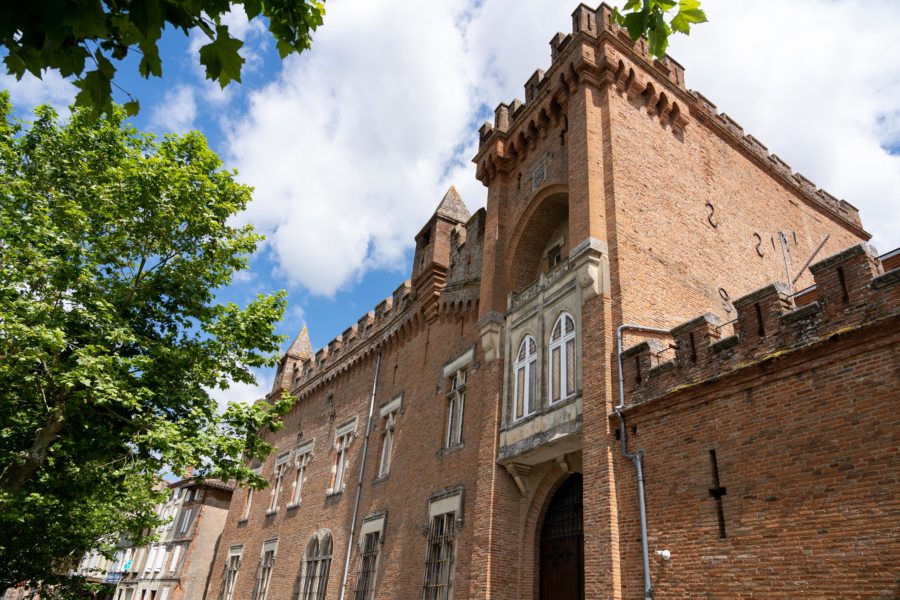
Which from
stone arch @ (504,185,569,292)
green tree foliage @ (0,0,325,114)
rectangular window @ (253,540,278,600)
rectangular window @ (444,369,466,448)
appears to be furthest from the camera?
rectangular window @ (253,540,278,600)

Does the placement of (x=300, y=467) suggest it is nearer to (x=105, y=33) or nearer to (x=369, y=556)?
(x=369, y=556)

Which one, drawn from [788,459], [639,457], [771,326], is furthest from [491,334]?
[788,459]

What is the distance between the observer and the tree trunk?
11.9 m

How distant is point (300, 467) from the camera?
2781 cm

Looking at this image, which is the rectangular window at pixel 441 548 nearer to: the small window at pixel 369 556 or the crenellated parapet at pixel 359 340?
the small window at pixel 369 556

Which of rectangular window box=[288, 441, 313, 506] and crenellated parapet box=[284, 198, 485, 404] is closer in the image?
crenellated parapet box=[284, 198, 485, 404]

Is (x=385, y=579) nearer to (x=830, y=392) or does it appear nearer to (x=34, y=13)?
(x=830, y=392)

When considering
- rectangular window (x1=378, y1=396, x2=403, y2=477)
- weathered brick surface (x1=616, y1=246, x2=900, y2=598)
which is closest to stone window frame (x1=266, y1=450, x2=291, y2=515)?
rectangular window (x1=378, y1=396, x2=403, y2=477)

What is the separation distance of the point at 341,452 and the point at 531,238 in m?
12.9

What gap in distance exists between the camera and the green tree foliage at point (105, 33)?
11.8 ft

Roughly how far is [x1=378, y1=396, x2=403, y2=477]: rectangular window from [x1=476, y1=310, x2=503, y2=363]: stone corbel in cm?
650

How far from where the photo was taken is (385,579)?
711 inches

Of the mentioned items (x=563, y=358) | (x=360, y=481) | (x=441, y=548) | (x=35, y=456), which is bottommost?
(x=441, y=548)

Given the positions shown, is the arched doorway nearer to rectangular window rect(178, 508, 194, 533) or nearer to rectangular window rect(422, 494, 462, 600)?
rectangular window rect(422, 494, 462, 600)
